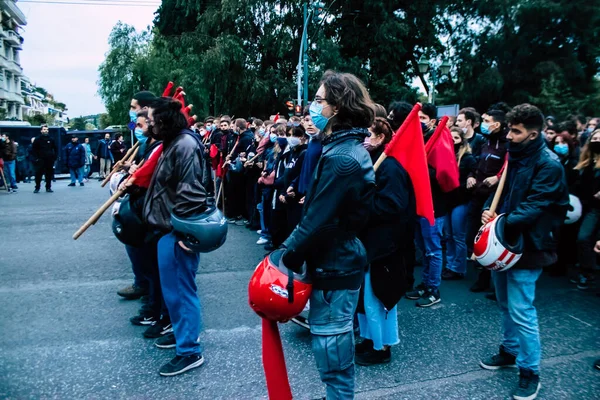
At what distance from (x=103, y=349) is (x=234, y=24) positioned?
22608 millimetres

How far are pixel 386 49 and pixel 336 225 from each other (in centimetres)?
2416

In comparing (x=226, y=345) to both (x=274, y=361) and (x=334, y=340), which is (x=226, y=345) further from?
(x=334, y=340)

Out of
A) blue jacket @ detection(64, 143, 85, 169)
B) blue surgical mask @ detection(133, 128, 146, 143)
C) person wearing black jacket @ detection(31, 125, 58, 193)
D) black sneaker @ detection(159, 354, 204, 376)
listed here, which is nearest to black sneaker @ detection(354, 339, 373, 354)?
black sneaker @ detection(159, 354, 204, 376)

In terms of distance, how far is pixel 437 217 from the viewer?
5.52 metres

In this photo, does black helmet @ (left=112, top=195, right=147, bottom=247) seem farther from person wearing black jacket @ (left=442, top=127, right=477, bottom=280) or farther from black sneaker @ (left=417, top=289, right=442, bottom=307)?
person wearing black jacket @ (left=442, top=127, right=477, bottom=280)

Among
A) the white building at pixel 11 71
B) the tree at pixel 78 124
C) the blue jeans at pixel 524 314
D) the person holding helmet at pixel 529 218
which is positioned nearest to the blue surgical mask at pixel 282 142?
the person holding helmet at pixel 529 218

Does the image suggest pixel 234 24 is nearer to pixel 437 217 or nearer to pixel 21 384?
pixel 437 217

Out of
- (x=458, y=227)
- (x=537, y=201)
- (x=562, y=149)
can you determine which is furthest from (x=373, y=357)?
(x=562, y=149)

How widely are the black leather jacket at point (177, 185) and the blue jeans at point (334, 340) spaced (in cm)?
138

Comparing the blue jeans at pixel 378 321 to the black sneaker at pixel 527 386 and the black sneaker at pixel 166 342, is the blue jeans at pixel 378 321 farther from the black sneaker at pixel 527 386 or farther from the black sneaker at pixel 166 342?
the black sneaker at pixel 166 342

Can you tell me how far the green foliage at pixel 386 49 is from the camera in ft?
77.7

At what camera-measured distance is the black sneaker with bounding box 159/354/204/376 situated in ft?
11.6

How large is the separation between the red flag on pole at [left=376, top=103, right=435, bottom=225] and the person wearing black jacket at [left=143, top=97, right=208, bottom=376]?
4.78 feet

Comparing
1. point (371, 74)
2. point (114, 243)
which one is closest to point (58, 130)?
point (371, 74)
